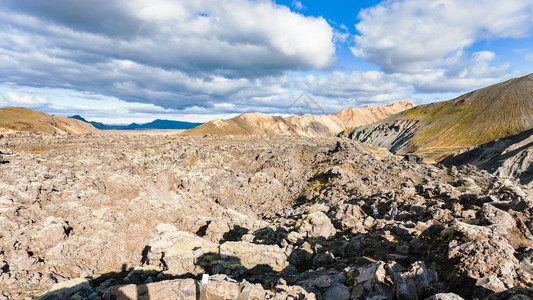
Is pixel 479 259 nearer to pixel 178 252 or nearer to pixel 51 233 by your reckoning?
pixel 178 252

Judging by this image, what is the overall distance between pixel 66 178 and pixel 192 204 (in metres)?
15.1

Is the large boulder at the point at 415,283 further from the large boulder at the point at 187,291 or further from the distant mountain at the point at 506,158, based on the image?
the distant mountain at the point at 506,158

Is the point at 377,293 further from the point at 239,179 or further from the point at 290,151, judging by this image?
the point at 290,151

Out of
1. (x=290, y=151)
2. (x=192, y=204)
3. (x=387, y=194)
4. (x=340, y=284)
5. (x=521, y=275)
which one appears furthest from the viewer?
(x=290, y=151)

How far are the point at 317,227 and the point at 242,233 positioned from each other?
8191 millimetres

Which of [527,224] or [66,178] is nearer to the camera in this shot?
[527,224]

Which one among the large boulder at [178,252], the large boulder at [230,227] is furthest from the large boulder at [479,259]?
the large boulder at [230,227]

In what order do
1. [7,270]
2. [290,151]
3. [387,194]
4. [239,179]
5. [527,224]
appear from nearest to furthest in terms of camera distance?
[527,224] → [7,270] → [387,194] → [239,179] → [290,151]

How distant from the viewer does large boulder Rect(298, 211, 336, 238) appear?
2277 centimetres

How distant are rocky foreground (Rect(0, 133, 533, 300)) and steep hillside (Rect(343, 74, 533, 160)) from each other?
110 m

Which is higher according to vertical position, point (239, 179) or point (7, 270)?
point (239, 179)

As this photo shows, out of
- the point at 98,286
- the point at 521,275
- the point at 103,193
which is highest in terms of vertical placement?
the point at 521,275

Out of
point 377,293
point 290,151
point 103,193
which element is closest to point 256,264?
point 377,293

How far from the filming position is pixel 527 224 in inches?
546
